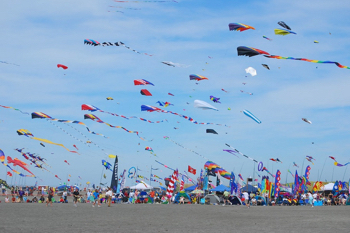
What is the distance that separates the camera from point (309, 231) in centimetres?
1330

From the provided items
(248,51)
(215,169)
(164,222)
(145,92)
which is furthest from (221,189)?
(248,51)

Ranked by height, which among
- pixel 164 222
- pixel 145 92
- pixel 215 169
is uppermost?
pixel 145 92

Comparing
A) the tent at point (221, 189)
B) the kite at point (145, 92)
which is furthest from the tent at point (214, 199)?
the kite at point (145, 92)

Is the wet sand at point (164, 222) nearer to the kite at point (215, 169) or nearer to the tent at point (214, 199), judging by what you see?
the tent at point (214, 199)

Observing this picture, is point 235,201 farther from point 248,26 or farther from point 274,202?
point 248,26

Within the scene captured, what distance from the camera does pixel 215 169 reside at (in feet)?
137

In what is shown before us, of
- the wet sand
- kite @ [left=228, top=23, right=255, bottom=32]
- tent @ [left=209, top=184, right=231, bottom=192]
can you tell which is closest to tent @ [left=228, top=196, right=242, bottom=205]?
tent @ [left=209, top=184, right=231, bottom=192]

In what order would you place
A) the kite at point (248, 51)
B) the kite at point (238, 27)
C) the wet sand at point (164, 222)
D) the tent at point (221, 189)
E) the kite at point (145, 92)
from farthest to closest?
the tent at point (221, 189), the kite at point (145, 92), the kite at point (238, 27), the kite at point (248, 51), the wet sand at point (164, 222)

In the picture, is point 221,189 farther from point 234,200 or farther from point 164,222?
point 164,222

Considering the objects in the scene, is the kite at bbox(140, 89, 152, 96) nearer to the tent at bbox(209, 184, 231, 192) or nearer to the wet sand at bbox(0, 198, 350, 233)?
the wet sand at bbox(0, 198, 350, 233)

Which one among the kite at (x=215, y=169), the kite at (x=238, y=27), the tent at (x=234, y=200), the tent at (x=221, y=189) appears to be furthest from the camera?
the kite at (x=215, y=169)

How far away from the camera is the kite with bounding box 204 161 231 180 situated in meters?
41.4

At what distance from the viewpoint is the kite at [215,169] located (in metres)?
41.4

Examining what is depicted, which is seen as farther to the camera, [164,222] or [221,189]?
[221,189]
